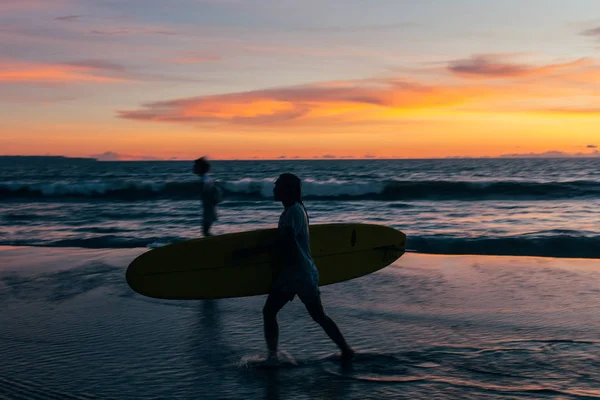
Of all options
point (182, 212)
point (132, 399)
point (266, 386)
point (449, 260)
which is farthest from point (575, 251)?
point (182, 212)

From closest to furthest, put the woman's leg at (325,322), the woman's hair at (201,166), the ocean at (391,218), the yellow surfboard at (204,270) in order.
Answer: the woman's leg at (325,322)
the yellow surfboard at (204,270)
the woman's hair at (201,166)
the ocean at (391,218)

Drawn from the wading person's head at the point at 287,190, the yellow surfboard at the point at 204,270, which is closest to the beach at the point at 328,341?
the yellow surfboard at the point at 204,270

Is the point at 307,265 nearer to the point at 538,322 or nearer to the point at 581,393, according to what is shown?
the point at 581,393

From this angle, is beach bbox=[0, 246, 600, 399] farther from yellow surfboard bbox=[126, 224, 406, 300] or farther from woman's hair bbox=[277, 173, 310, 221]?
woman's hair bbox=[277, 173, 310, 221]

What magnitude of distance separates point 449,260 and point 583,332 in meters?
4.35

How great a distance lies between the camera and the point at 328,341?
5211mm

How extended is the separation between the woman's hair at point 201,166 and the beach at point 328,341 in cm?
183

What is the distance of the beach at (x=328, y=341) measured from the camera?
13.4 feet

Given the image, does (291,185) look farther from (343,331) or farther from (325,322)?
(343,331)

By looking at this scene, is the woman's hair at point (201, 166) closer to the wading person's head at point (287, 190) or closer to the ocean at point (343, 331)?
the ocean at point (343, 331)

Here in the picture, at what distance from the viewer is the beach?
4.08 meters

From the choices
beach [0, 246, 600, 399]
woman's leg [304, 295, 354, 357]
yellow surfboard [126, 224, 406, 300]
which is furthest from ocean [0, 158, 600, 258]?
woman's leg [304, 295, 354, 357]

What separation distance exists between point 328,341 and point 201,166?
388cm

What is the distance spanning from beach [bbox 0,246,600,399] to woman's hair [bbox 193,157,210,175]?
1834 millimetres
